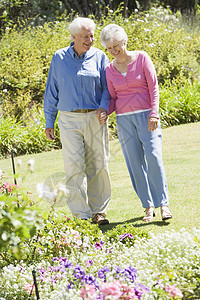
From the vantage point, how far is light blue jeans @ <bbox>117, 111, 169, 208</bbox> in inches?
172

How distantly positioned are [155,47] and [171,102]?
7.77 feet

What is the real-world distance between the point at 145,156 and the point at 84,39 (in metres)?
1.17

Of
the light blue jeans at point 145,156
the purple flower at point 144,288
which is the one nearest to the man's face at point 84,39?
the light blue jeans at point 145,156

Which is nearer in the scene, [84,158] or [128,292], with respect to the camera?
[128,292]

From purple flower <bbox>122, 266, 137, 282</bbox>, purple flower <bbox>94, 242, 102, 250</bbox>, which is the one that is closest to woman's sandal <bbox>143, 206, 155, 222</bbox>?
purple flower <bbox>94, 242, 102, 250</bbox>

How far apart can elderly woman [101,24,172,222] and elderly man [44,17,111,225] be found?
0.15m

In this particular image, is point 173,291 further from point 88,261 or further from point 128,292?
point 88,261

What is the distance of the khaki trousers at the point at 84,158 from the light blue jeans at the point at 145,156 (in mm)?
230

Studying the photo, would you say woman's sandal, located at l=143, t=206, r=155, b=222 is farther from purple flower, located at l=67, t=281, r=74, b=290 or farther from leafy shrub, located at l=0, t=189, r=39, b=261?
leafy shrub, located at l=0, t=189, r=39, b=261

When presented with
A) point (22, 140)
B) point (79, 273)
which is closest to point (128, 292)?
point (79, 273)

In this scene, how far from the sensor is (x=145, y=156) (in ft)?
14.7

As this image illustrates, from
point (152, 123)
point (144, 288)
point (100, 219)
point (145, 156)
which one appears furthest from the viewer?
point (100, 219)

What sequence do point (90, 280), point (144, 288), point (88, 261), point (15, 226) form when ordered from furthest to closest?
point (88, 261) → point (90, 280) → point (144, 288) → point (15, 226)

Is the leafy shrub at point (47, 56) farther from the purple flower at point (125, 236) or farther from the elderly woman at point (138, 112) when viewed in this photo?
the purple flower at point (125, 236)
